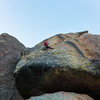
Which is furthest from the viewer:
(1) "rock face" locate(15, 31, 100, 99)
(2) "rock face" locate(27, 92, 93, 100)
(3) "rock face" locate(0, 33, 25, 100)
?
(3) "rock face" locate(0, 33, 25, 100)

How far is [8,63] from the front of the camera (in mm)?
11070

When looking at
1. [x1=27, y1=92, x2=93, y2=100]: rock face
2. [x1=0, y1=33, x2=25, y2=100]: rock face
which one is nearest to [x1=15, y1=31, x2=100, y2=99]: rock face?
[x1=27, y1=92, x2=93, y2=100]: rock face

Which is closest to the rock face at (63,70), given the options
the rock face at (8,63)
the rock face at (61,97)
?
the rock face at (61,97)

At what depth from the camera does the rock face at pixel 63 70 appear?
745 cm

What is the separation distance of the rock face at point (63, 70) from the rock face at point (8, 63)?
1.47 meters

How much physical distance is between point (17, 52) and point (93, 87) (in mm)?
5996

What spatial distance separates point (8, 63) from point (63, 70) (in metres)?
4.62

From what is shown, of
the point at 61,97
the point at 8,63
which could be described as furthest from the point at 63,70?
the point at 8,63

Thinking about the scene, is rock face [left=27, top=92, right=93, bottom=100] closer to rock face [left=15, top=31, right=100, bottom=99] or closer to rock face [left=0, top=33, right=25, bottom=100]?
rock face [left=15, top=31, right=100, bottom=99]

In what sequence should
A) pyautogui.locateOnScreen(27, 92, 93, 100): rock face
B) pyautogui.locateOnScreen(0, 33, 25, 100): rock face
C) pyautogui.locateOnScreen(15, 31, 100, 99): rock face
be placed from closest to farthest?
pyautogui.locateOnScreen(27, 92, 93, 100): rock face < pyautogui.locateOnScreen(15, 31, 100, 99): rock face < pyautogui.locateOnScreen(0, 33, 25, 100): rock face

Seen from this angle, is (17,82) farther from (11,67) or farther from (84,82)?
(84,82)

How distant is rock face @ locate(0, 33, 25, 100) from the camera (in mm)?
10076

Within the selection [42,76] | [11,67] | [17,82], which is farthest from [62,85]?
[11,67]

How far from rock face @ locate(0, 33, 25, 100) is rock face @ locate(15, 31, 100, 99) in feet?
4.84
